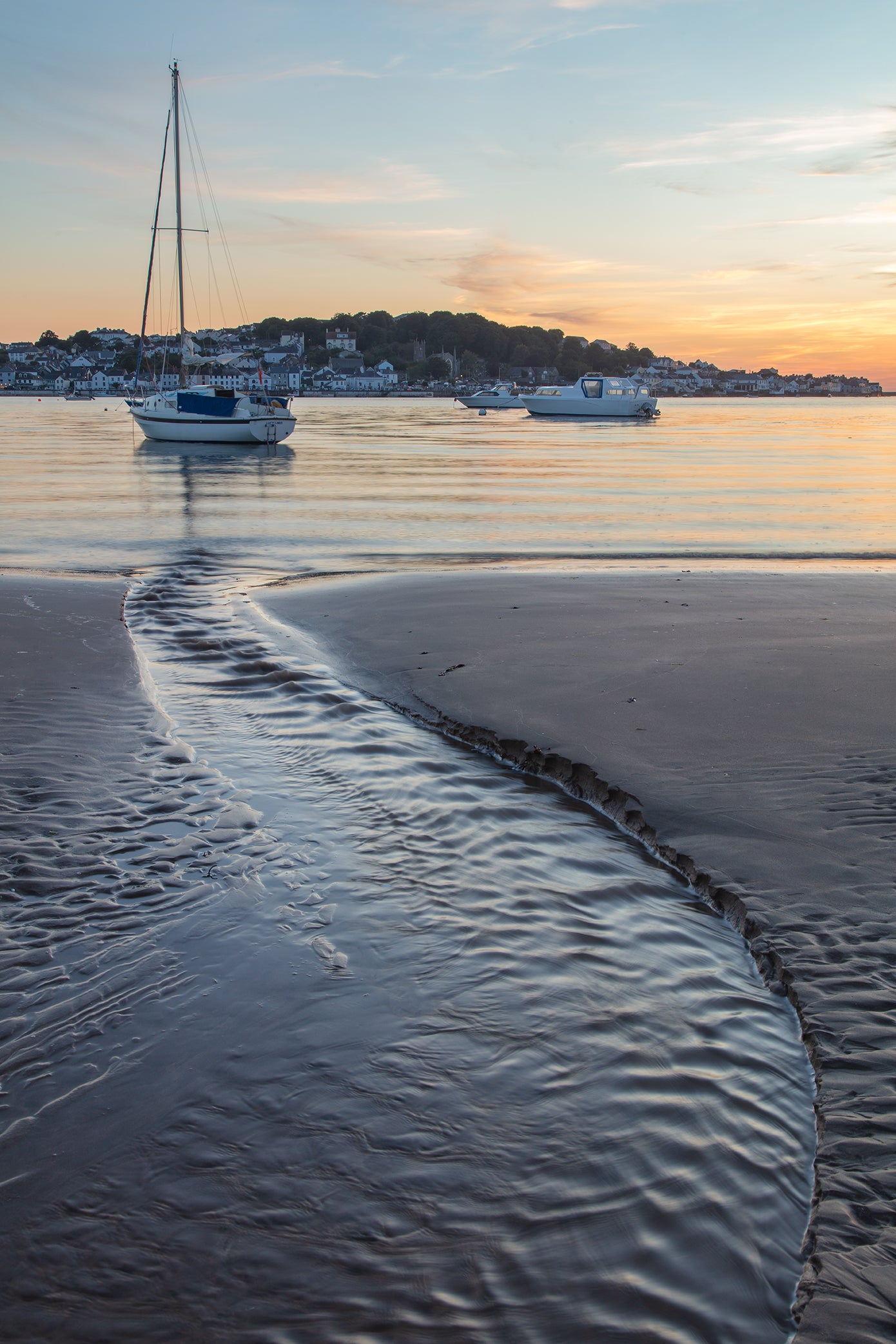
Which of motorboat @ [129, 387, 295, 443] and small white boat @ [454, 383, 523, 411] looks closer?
motorboat @ [129, 387, 295, 443]

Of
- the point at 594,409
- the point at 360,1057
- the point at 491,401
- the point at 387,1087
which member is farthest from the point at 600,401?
the point at 387,1087

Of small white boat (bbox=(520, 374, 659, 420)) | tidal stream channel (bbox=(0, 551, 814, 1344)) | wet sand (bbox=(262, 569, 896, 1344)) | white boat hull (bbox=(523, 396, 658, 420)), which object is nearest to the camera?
tidal stream channel (bbox=(0, 551, 814, 1344))

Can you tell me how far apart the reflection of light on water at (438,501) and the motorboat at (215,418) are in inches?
30.9

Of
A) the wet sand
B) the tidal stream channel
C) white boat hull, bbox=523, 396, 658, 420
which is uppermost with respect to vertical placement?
white boat hull, bbox=523, 396, 658, 420

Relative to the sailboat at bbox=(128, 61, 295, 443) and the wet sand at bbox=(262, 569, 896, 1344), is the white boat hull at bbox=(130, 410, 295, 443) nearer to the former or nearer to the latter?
the sailboat at bbox=(128, 61, 295, 443)

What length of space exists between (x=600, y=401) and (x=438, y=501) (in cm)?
7138

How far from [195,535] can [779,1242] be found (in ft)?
45.8

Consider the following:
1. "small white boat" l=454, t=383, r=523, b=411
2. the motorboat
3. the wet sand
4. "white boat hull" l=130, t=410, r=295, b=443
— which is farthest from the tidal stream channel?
"small white boat" l=454, t=383, r=523, b=411

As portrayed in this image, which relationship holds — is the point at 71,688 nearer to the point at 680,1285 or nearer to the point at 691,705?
the point at 691,705

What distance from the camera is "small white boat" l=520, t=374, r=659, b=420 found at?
282 ft

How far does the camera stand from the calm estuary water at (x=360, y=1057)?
2170 millimetres

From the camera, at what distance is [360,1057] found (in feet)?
9.43

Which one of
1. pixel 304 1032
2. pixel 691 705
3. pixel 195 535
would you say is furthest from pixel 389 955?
pixel 195 535

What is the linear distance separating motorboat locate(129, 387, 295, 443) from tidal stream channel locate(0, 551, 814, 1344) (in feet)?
114
